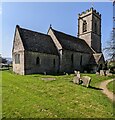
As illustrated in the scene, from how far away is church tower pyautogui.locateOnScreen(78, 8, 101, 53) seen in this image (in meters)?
38.8

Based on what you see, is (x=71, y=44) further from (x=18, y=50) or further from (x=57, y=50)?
(x=18, y=50)

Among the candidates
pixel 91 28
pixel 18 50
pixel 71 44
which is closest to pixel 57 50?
pixel 71 44

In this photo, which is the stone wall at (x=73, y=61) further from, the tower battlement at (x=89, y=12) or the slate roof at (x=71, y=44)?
the tower battlement at (x=89, y=12)

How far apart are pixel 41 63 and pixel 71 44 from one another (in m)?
8.83

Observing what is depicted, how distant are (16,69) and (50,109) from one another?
21256 millimetres

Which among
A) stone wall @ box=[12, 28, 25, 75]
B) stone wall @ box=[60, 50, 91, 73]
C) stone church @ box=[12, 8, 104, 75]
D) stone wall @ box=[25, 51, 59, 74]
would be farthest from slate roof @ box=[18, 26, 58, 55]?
stone wall @ box=[60, 50, 91, 73]

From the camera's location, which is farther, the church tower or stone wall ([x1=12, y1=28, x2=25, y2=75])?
the church tower

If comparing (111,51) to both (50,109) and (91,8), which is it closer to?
(50,109)

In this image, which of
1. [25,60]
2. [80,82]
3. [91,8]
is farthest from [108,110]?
[91,8]

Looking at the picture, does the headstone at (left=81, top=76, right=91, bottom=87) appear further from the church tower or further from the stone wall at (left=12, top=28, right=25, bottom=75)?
the church tower

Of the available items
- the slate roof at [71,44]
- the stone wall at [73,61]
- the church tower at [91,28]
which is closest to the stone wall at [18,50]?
the stone wall at [73,61]

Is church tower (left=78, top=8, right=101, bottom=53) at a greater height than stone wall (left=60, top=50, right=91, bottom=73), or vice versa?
church tower (left=78, top=8, right=101, bottom=53)

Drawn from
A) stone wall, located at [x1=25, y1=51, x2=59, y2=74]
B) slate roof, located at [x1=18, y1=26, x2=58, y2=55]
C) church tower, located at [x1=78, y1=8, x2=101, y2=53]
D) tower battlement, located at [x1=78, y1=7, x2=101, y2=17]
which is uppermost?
tower battlement, located at [x1=78, y1=7, x2=101, y2=17]

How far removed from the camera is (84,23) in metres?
40.5
